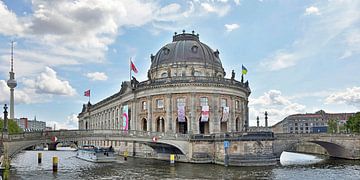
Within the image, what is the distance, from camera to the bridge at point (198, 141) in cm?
4803

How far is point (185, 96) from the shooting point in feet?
230

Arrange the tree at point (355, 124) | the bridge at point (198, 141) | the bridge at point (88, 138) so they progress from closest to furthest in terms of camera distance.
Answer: the bridge at point (88, 138), the bridge at point (198, 141), the tree at point (355, 124)

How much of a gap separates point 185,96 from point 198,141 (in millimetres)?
A: 14656

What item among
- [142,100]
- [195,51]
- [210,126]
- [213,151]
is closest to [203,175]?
[213,151]

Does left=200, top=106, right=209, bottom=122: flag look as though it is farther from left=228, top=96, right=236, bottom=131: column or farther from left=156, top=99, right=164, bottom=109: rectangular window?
left=156, top=99, right=164, bottom=109: rectangular window

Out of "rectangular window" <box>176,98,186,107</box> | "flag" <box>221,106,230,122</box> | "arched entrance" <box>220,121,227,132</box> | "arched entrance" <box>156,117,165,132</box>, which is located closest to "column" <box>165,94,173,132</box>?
"rectangular window" <box>176,98,186,107</box>

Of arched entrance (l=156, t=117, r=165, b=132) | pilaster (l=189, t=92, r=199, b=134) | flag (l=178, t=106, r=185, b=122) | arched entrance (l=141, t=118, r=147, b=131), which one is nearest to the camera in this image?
flag (l=178, t=106, r=185, b=122)

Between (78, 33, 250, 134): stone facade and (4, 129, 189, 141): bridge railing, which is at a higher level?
(78, 33, 250, 134): stone facade

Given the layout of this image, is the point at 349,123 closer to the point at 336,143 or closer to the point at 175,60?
the point at 336,143

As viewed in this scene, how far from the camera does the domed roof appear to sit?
260ft

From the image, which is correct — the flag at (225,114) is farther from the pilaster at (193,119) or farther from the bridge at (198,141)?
the bridge at (198,141)

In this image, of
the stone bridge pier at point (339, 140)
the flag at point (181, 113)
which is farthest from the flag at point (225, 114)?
the stone bridge pier at point (339, 140)

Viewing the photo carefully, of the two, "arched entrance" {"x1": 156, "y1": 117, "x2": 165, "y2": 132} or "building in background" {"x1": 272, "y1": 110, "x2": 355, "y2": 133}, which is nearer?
"arched entrance" {"x1": 156, "y1": 117, "x2": 165, "y2": 132}

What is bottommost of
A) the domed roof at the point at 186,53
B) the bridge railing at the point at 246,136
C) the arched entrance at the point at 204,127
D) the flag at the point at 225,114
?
the bridge railing at the point at 246,136
